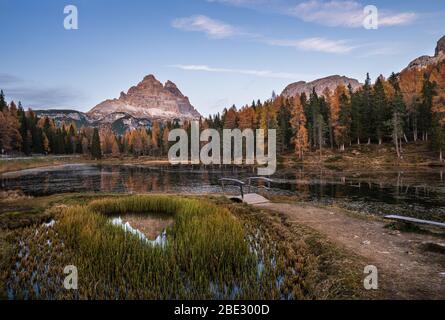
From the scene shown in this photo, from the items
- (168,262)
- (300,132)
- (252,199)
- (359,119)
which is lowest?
(252,199)

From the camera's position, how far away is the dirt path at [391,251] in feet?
21.6

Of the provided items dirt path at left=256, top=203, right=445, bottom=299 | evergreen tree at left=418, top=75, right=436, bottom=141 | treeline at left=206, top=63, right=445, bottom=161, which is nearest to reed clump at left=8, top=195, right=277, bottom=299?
dirt path at left=256, top=203, right=445, bottom=299

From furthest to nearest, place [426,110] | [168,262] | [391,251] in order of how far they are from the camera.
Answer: [426,110], [391,251], [168,262]

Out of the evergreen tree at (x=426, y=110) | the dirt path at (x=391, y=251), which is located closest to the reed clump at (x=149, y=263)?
the dirt path at (x=391, y=251)

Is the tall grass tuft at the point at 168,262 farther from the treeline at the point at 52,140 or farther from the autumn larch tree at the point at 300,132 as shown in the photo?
the treeline at the point at 52,140

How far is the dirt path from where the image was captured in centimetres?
659

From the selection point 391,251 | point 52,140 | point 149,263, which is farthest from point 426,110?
point 52,140

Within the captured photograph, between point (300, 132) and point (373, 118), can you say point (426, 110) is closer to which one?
point (373, 118)

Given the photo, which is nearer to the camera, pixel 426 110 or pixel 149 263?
pixel 149 263

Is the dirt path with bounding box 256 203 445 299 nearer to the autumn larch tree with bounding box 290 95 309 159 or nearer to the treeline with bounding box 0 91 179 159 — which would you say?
the autumn larch tree with bounding box 290 95 309 159

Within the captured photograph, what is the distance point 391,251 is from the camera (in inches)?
359
